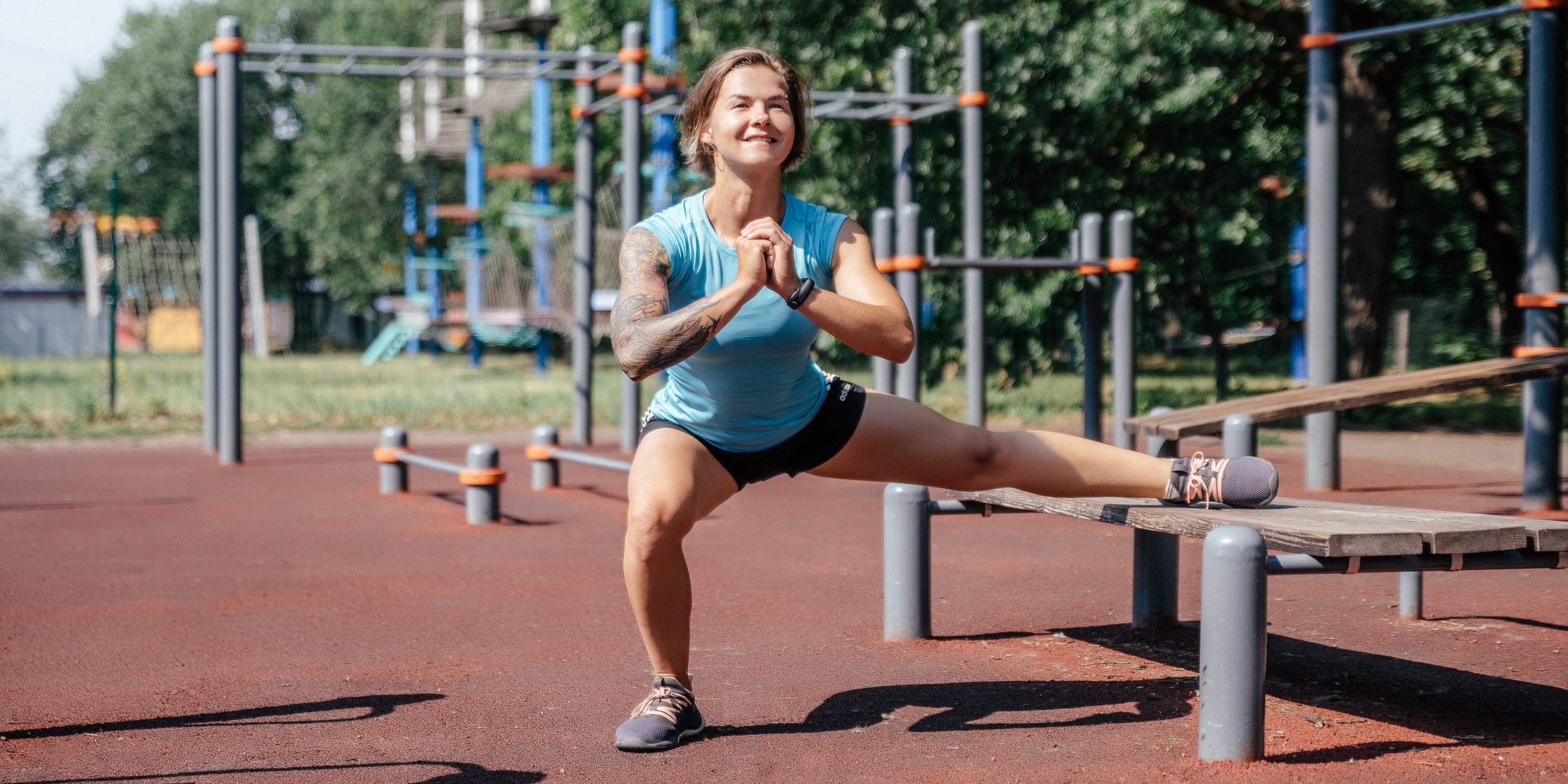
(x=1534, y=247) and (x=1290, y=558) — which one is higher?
(x=1534, y=247)

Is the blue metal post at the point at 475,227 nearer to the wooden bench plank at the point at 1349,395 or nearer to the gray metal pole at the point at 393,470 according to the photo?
the gray metal pole at the point at 393,470

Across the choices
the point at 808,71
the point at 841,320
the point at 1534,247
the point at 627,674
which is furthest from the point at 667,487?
the point at 808,71

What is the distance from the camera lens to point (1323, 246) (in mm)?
8047

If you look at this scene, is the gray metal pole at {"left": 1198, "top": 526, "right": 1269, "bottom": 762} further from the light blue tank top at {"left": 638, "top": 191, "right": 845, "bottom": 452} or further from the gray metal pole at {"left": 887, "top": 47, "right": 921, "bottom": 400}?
the gray metal pole at {"left": 887, "top": 47, "right": 921, "bottom": 400}

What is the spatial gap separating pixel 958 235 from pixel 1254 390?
17.0ft

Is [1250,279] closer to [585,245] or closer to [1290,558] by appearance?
[585,245]

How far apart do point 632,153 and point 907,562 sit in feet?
23.2

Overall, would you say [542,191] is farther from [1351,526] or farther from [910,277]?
[1351,526]

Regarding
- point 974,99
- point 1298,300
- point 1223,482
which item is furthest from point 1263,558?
point 1298,300

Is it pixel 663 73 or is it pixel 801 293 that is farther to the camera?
pixel 663 73

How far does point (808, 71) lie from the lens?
1540cm

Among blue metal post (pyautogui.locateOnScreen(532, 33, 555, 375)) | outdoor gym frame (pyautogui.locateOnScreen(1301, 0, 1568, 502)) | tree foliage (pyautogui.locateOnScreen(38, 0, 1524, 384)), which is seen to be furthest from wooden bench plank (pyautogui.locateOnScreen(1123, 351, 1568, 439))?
blue metal post (pyautogui.locateOnScreen(532, 33, 555, 375))

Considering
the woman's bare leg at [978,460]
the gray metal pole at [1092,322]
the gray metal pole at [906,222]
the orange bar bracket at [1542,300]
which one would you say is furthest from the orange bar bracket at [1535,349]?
the woman's bare leg at [978,460]

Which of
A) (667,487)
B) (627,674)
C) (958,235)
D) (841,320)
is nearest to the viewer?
(841,320)
